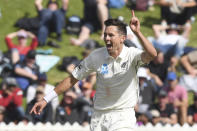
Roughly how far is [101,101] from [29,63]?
15.7 ft

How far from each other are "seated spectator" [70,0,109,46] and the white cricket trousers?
19.9ft

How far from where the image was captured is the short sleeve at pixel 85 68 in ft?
19.2

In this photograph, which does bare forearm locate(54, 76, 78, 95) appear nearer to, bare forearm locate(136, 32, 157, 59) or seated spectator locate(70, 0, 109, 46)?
bare forearm locate(136, 32, 157, 59)

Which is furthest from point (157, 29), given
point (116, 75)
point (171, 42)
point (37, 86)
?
point (116, 75)

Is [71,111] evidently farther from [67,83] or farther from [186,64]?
[67,83]

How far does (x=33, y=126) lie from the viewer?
8.37 meters

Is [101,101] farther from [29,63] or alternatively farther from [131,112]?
[29,63]

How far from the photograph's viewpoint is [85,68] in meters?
5.90

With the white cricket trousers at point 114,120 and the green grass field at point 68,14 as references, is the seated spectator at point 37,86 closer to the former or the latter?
the green grass field at point 68,14

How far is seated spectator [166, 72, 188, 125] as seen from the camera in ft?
31.2

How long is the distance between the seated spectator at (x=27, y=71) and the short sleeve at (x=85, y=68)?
4.44 meters

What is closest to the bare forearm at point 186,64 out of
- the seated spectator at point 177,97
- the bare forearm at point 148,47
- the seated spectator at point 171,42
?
the seated spectator at point 171,42

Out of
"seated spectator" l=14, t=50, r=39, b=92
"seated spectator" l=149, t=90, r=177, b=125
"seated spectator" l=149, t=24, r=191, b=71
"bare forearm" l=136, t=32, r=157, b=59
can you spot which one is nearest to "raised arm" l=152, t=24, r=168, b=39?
"seated spectator" l=149, t=24, r=191, b=71

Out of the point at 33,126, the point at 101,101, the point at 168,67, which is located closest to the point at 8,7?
the point at 168,67
